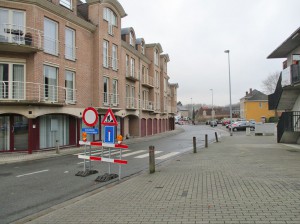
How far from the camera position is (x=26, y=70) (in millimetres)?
17953

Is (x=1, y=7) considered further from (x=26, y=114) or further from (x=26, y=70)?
(x=26, y=114)

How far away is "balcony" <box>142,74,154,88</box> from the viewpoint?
117ft

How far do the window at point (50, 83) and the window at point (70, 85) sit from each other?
1272 mm

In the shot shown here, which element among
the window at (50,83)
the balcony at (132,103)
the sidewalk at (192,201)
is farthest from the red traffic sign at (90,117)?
the balcony at (132,103)

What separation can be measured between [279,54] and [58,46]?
16.1m

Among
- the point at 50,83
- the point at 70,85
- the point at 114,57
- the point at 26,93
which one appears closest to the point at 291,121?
the point at 70,85

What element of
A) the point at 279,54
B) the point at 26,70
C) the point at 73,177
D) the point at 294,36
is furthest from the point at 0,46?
the point at 279,54

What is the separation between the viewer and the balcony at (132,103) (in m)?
30.1

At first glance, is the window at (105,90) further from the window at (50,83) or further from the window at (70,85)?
the window at (50,83)

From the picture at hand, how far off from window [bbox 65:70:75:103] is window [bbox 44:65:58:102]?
127 cm

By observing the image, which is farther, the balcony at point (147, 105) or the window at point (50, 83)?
the balcony at point (147, 105)

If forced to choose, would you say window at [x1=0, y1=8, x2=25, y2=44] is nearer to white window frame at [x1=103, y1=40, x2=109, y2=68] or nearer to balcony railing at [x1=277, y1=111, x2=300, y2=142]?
white window frame at [x1=103, y1=40, x2=109, y2=68]

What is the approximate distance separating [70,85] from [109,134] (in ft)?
43.1

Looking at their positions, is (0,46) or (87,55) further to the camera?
(87,55)
